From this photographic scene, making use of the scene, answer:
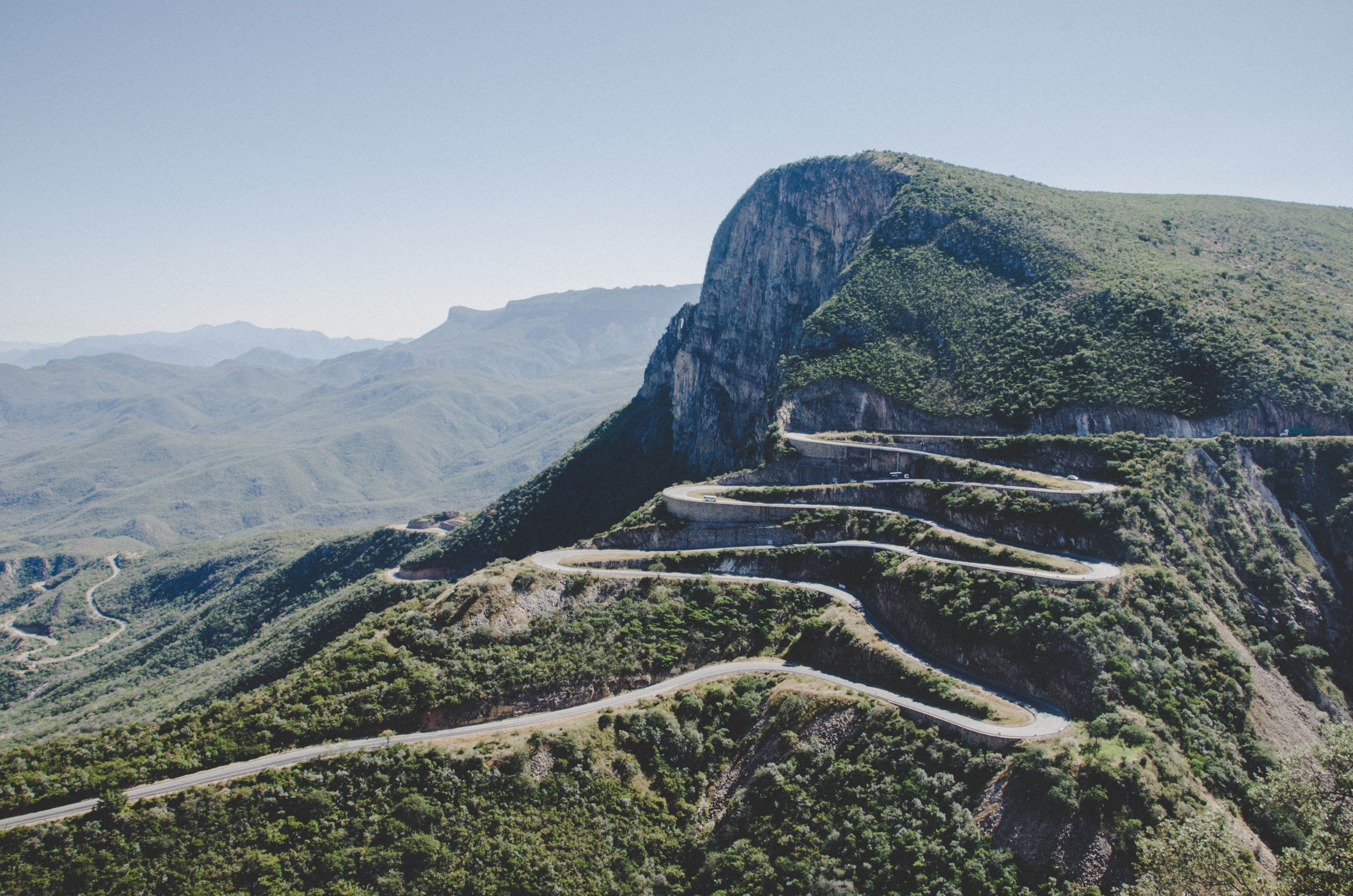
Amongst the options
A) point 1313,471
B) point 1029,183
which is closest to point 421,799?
point 1313,471

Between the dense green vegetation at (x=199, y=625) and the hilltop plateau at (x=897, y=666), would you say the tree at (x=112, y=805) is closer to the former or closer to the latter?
the hilltop plateau at (x=897, y=666)

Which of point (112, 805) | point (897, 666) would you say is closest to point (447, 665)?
point (112, 805)

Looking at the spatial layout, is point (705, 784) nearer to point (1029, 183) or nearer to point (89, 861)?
point (89, 861)

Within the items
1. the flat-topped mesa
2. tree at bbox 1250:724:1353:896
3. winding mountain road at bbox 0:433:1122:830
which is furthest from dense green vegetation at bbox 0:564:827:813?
the flat-topped mesa

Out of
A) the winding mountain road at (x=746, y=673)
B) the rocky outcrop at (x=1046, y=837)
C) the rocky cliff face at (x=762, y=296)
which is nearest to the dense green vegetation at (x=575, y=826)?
the rocky outcrop at (x=1046, y=837)

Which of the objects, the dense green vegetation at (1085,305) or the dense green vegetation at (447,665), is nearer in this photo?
the dense green vegetation at (447,665)

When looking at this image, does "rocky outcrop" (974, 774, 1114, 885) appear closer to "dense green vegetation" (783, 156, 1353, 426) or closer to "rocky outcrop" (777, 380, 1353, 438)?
"rocky outcrop" (777, 380, 1353, 438)

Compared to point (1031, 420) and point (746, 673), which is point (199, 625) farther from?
point (1031, 420)
